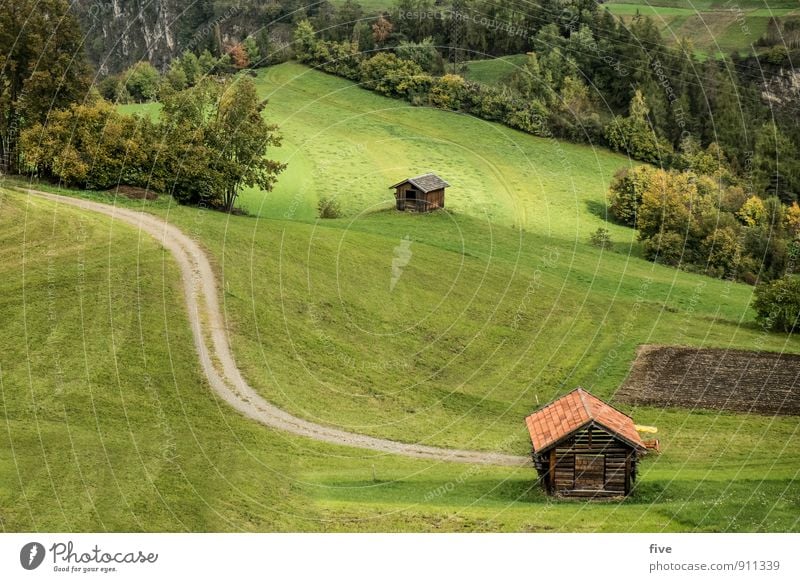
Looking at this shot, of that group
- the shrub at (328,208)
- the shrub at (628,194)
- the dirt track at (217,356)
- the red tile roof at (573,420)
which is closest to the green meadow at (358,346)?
the dirt track at (217,356)

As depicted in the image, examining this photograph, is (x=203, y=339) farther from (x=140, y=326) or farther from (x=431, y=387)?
(x=431, y=387)

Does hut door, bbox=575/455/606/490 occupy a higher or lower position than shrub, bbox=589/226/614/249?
lower

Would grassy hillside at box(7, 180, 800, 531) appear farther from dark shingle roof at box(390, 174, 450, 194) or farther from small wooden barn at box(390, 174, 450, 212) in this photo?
dark shingle roof at box(390, 174, 450, 194)

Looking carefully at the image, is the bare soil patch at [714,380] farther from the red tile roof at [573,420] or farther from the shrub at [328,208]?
the shrub at [328,208]

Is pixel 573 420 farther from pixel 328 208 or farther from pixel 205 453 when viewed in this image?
pixel 328 208

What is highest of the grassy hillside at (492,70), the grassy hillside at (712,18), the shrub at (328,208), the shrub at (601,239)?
the grassy hillside at (712,18)

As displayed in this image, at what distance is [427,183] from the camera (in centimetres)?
10050

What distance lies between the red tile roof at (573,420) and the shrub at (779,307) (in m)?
29.4

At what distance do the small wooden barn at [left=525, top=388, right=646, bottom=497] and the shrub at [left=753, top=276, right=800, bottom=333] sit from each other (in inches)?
1226

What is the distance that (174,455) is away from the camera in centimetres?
6412

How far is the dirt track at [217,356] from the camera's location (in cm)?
6900

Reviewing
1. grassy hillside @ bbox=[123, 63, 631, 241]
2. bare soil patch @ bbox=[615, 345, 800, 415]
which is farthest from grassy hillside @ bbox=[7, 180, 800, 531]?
grassy hillside @ bbox=[123, 63, 631, 241]
